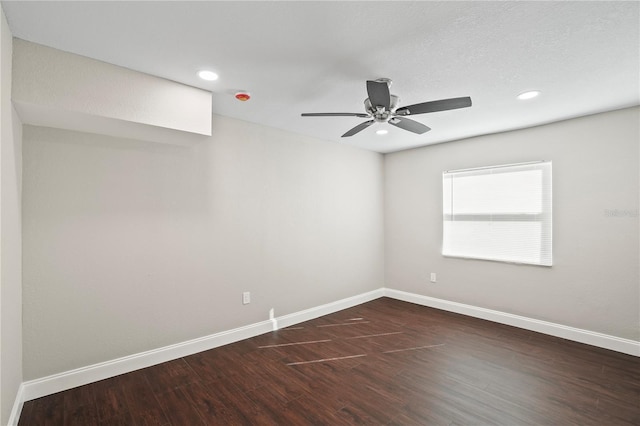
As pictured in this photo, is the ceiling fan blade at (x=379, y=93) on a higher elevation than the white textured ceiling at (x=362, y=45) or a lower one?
lower

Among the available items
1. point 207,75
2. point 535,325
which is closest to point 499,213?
point 535,325

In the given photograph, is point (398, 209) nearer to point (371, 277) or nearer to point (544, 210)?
point (371, 277)

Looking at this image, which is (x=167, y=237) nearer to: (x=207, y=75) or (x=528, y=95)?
(x=207, y=75)

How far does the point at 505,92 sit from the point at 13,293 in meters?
3.96

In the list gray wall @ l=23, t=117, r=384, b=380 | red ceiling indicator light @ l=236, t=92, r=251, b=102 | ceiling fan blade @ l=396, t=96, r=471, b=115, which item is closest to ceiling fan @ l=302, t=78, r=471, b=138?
ceiling fan blade @ l=396, t=96, r=471, b=115

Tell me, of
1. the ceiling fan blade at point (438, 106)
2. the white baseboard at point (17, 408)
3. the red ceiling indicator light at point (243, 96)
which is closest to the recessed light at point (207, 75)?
the red ceiling indicator light at point (243, 96)

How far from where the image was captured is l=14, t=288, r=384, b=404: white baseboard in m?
2.19

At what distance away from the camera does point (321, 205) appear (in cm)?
413

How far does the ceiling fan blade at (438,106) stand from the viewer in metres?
2.12

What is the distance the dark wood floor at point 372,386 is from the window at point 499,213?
1.03 metres

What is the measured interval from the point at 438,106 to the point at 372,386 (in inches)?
88.1

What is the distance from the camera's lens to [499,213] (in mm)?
3836

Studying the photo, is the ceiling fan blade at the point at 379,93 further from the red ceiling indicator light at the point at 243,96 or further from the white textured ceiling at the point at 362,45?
the red ceiling indicator light at the point at 243,96

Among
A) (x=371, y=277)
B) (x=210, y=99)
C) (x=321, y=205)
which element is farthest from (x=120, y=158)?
(x=371, y=277)
